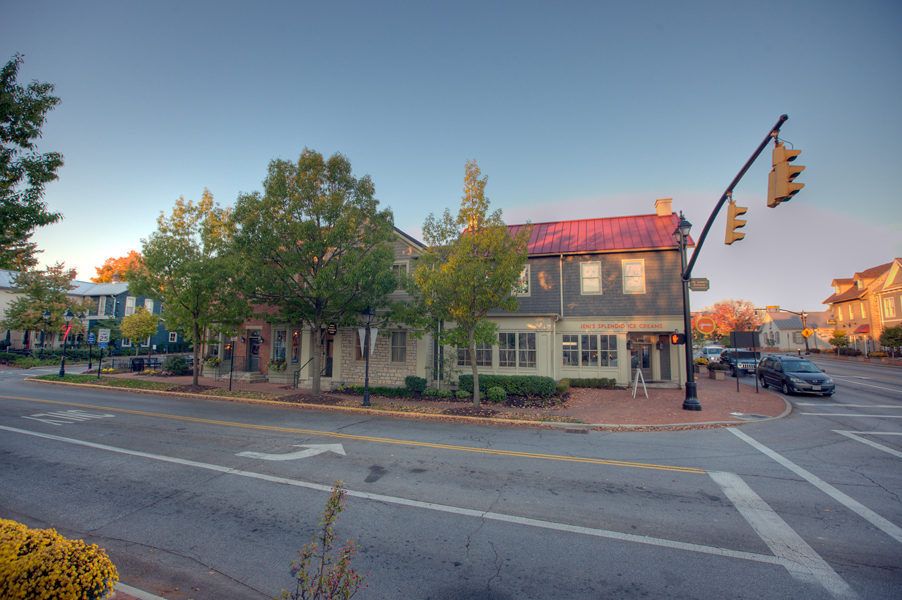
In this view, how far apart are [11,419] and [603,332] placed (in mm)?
21544

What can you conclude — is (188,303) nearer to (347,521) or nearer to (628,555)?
(347,521)

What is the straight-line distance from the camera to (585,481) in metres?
6.90

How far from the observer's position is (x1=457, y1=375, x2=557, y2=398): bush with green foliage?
52.0 ft

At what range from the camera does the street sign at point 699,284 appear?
1346 cm

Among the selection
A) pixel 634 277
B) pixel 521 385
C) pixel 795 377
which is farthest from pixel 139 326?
pixel 795 377

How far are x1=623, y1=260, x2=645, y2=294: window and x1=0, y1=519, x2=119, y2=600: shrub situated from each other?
65.2ft

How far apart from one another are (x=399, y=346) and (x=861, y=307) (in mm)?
56895

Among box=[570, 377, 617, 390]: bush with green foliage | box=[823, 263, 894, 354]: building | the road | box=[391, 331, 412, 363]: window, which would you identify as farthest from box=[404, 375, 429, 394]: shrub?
box=[823, 263, 894, 354]: building

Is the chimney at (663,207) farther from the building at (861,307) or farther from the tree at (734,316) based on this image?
the tree at (734,316)

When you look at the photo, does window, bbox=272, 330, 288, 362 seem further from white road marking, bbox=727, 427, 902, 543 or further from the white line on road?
white road marking, bbox=727, 427, 902, 543

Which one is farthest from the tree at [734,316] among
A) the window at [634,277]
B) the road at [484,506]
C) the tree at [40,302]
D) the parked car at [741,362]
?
the tree at [40,302]

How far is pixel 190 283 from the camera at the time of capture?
687 inches

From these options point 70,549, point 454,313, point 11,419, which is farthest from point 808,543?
point 11,419

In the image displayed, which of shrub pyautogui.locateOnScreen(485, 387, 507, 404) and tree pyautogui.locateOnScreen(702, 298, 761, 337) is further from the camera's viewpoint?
tree pyautogui.locateOnScreen(702, 298, 761, 337)
